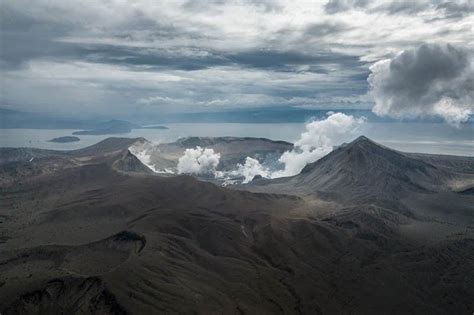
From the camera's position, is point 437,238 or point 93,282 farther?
point 437,238

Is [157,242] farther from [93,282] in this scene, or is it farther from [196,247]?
[93,282]

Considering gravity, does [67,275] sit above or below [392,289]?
above

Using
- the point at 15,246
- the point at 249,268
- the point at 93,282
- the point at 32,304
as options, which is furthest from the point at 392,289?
the point at 15,246

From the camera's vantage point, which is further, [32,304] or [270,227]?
[270,227]

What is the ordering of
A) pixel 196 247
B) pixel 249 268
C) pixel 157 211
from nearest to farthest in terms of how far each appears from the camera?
pixel 249 268, pixel 196 247, pixel 157 211

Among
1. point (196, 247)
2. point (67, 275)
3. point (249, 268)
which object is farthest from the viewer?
point (196, 247)

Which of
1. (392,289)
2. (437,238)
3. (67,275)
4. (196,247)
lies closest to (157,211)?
(196,247)

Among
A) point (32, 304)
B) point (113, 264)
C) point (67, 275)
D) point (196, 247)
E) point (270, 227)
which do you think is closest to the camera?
point (32, 304)

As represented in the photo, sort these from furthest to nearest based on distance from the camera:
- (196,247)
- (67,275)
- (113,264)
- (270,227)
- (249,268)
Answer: (270,227)
(196,247)
(249,268)
(113,264)
(67,275)

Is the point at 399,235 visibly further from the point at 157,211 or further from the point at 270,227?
the point at 157,211
